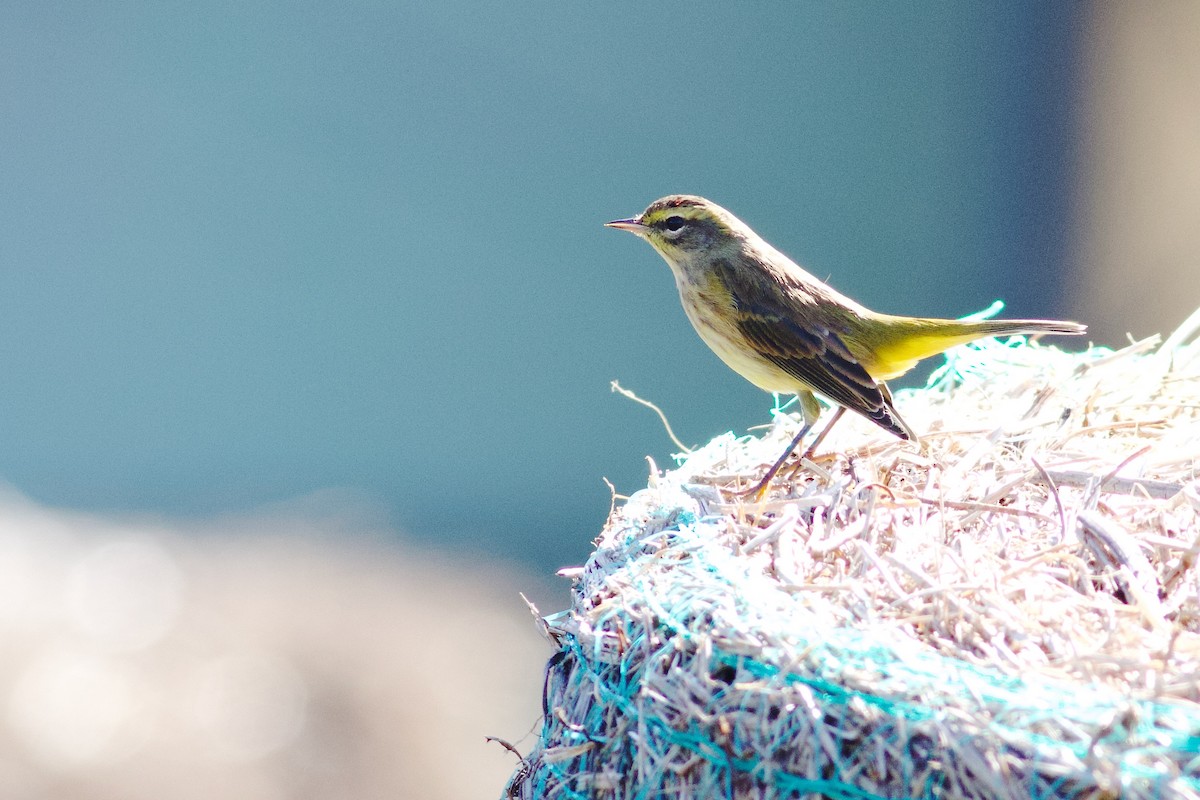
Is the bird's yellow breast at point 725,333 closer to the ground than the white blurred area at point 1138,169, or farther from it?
closer to the ground

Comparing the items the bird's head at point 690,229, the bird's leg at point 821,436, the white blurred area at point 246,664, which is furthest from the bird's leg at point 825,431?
the white blurred area at point 246,664

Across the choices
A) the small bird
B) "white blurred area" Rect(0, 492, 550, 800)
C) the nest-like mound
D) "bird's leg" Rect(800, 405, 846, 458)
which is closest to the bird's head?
the small bird

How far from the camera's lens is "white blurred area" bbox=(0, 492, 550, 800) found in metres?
6.52

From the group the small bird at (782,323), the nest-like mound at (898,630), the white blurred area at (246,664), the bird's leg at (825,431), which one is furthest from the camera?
the white blurred area at (246,664)

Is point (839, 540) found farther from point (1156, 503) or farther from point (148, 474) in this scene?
point (148, 474)

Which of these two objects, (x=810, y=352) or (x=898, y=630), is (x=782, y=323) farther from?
(x=898, y=630)

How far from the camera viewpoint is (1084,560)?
2281 mm

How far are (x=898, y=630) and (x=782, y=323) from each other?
1569 millimetres

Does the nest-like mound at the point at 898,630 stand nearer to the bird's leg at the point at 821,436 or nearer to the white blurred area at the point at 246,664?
the bird's leg at the point at 821,436

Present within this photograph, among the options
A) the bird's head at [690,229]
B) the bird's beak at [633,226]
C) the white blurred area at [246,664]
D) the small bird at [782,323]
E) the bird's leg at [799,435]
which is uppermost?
the white blurred area at [246,664]

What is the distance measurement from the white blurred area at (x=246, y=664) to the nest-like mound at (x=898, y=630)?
15.2 feet

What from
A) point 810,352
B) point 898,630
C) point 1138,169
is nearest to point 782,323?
point 810,352

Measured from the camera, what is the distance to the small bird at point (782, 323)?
130 inches

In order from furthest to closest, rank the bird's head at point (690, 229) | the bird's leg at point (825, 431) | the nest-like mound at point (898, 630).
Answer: the bird's head at point (690, 229), the bird's leg at point (825, 431), the nest-like mound at point (898, 630)
